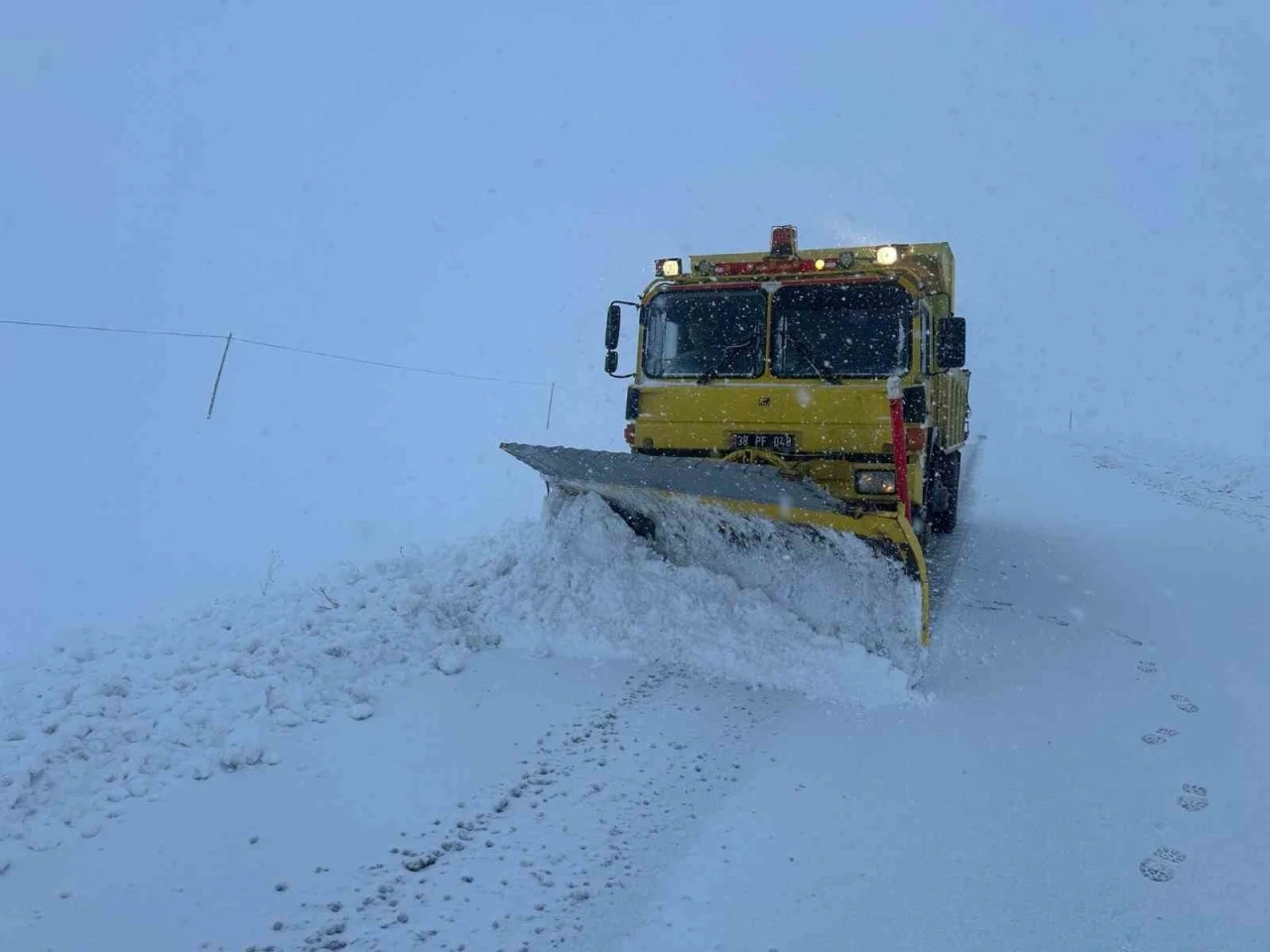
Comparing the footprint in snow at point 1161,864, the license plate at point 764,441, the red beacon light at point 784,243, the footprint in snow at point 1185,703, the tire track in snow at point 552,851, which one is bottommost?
the tire track in snow at point 552,851

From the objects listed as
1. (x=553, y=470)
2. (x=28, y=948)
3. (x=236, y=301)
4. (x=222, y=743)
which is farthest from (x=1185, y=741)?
(x=236, y=301)

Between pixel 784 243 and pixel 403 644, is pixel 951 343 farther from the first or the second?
pixel 403 644

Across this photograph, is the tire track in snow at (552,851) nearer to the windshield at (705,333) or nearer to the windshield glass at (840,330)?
the windshield glass at (840,330)

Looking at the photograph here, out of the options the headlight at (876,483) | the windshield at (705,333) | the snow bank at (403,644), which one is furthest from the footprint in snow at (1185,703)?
the windshield at (705,333)

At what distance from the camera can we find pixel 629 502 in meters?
5.99

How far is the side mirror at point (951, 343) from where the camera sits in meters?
6.25

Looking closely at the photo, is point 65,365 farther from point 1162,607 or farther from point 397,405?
point 1162,607

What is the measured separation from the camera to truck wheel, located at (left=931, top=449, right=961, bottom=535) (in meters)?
8.41

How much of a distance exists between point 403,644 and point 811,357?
3.54m

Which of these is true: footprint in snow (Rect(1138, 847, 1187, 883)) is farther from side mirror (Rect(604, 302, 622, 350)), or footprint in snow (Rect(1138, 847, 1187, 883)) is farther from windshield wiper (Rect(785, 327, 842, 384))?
side mirror (Rect(604, 302, 622, 350))

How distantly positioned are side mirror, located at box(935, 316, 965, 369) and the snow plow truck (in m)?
0.01

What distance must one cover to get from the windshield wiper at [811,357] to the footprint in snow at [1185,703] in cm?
284


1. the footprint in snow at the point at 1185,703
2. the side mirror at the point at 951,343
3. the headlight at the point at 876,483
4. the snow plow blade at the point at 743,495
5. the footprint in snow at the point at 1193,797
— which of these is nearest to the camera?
the footprint in snow at the point at 1193,797

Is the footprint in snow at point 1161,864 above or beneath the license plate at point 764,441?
beneath
